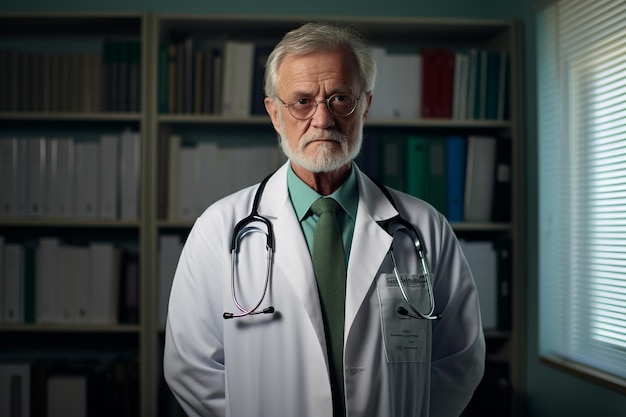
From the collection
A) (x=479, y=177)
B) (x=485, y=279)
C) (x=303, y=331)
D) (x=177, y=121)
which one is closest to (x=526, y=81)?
(x=479, y=177)

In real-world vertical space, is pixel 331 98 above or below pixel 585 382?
above

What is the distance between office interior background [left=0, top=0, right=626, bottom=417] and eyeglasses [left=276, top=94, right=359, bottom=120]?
1.37 meters

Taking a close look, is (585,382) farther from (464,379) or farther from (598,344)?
(464,379)

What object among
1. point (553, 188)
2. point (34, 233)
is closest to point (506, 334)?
point (553, 188)

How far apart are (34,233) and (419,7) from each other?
2100 mm

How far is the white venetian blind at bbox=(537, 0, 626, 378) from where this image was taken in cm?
215

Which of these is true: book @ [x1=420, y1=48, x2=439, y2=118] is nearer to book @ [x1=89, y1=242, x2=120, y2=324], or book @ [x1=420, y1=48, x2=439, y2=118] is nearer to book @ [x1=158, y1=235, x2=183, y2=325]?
book @ [x1=158, y1=235, x2=183, y2=325]

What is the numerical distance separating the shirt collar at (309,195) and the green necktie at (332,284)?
0.05 m

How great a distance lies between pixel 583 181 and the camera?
2365 mm

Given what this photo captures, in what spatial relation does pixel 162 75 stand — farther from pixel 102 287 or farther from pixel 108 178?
pixel 102 287

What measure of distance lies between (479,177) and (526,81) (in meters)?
0.47

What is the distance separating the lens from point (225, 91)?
2676 millimetres

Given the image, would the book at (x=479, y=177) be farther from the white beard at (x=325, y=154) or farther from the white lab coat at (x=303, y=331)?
the white beard at (x=325, y=154)

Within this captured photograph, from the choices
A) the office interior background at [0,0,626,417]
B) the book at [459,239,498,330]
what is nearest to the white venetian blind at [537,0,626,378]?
the office interior background at [0,0,626,417]
